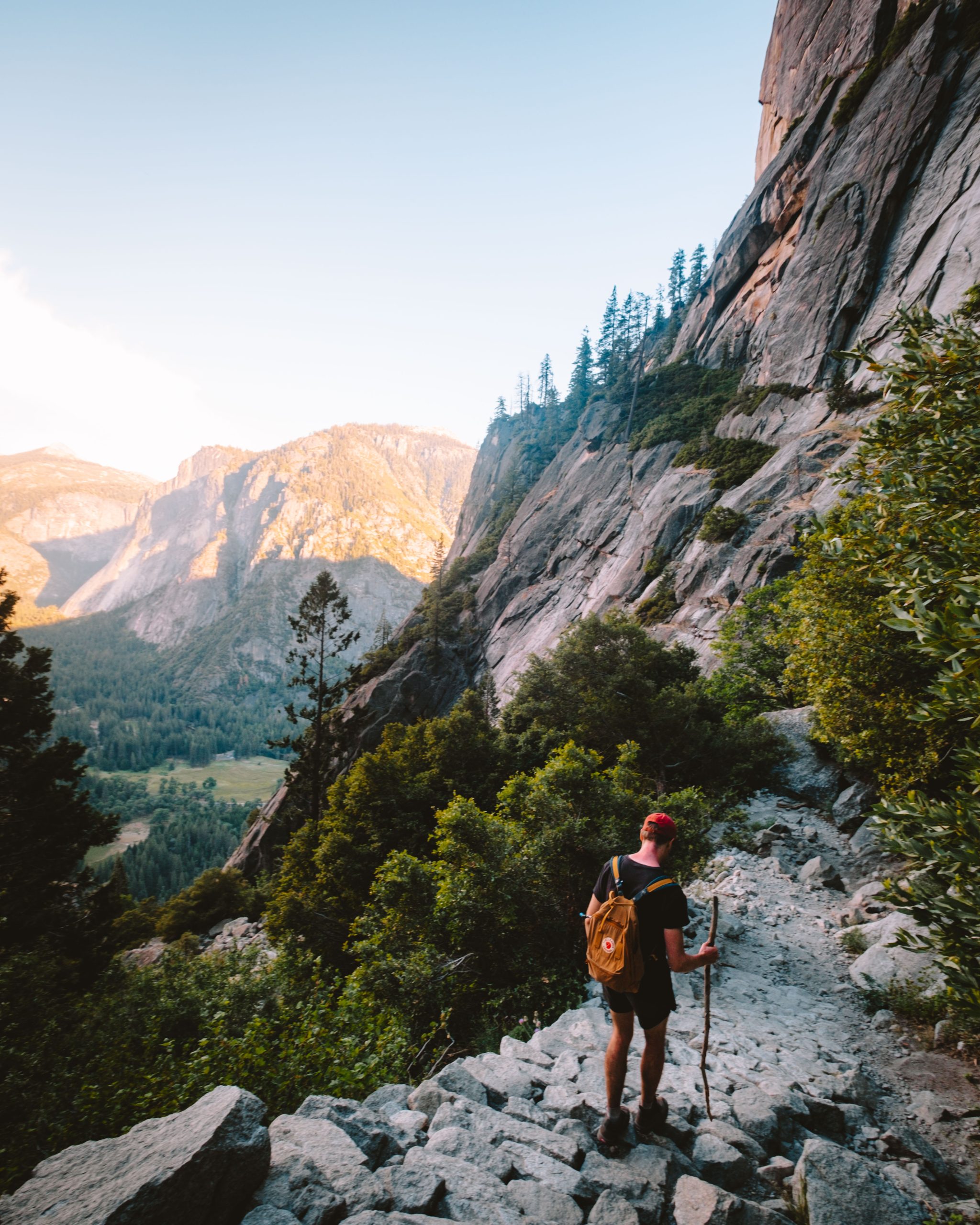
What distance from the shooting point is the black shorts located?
14.7 ft

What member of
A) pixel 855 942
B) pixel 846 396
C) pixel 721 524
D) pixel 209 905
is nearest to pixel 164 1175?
pixel 855 942

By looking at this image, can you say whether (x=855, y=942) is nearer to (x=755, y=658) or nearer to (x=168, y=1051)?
(x=168, y=1051)

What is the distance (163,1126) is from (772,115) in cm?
7784

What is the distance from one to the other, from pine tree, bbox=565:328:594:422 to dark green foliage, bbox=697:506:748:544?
181ft

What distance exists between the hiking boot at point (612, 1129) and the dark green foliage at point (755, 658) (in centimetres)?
1254

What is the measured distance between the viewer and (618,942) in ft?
14.5

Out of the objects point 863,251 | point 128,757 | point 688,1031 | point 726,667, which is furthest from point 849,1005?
point 128,757

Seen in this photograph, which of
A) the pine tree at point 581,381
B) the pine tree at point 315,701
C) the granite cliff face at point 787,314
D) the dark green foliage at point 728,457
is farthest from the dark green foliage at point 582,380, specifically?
the pine tree at point 315,701

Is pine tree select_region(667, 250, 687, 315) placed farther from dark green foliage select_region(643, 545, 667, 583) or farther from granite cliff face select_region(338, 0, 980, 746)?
dark green foliage select_region(643, 545, 667, 583)

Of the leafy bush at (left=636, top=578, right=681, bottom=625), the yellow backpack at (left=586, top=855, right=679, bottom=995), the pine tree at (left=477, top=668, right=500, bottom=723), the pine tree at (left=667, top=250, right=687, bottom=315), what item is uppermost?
the pine tree at (left=667, top=250, right=687, bottom=315)

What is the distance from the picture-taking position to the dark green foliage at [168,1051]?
17.2 feet

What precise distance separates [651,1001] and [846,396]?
36750 mm

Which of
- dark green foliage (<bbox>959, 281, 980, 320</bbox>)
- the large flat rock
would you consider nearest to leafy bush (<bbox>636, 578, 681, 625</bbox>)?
dark green foliage (<bbox>959, 281, 980, 320</bbox>)

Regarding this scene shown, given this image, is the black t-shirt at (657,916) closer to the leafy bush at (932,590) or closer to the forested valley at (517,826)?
the forested valley at (517,826)
